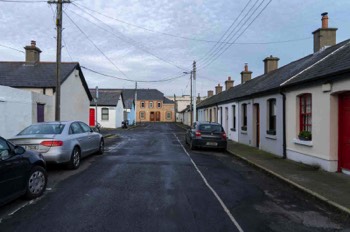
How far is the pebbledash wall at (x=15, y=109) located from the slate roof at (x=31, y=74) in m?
3.79

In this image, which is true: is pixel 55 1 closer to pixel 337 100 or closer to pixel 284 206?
pixel 337 100

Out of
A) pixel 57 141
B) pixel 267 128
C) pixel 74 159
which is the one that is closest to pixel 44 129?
pixel 57 141

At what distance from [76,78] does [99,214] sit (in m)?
20.1

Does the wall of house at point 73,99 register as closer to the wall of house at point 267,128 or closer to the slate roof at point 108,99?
the wall of house at point 267,128

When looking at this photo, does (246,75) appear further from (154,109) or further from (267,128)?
(154,109)

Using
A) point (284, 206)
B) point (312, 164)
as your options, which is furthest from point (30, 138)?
point (312, 164)

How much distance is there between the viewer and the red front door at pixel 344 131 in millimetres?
9516

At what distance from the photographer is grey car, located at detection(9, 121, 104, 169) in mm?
9789

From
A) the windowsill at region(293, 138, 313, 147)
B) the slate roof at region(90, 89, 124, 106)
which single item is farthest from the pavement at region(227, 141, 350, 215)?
the slate roof at region(90, 89, 124, 106)


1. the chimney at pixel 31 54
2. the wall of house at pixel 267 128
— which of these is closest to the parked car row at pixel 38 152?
the wall of house at pixel 267 128

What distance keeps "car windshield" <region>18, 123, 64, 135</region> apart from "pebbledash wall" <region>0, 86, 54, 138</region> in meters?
3.35

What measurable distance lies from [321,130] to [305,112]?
1803 millimetres

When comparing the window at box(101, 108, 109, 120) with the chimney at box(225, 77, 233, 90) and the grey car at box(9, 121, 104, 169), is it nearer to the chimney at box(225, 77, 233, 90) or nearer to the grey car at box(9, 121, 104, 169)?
the chimney at box(225, 77, 233, 90)

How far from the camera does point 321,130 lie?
1058cm
